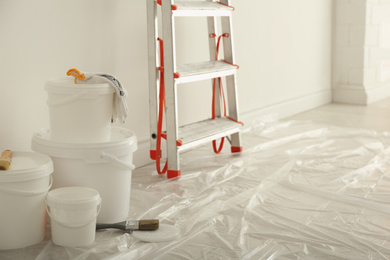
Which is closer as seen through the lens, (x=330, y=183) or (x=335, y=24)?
(x=330, y=183)

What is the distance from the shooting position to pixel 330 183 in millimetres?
2648

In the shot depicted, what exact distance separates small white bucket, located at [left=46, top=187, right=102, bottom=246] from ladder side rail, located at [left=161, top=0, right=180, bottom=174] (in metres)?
0.86

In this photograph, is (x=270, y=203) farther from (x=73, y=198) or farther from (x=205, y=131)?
(x=73, y=198)

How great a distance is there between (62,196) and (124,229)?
0.27 meters

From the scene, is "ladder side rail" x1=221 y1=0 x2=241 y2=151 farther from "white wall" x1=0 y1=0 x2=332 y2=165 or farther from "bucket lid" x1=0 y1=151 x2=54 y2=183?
"bucket lid" x1=0 y1=151 x2=54 y2=183

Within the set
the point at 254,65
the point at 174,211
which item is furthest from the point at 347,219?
the point at 254,65

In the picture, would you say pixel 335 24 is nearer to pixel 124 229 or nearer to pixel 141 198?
pixel 141 198

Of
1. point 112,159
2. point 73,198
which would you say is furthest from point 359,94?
point 73,198

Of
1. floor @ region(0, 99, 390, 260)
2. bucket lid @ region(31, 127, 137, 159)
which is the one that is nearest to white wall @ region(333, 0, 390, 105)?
floor @ region(0, 99, 390, 260)

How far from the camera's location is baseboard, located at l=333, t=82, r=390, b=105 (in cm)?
496

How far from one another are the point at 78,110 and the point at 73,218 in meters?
0.43

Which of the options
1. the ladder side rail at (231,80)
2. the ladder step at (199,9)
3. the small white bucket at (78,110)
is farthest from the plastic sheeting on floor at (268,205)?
the ladder step at (199,9)

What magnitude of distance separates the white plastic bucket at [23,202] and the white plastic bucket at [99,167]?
0.10 m

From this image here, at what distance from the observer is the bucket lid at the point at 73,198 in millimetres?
1895
